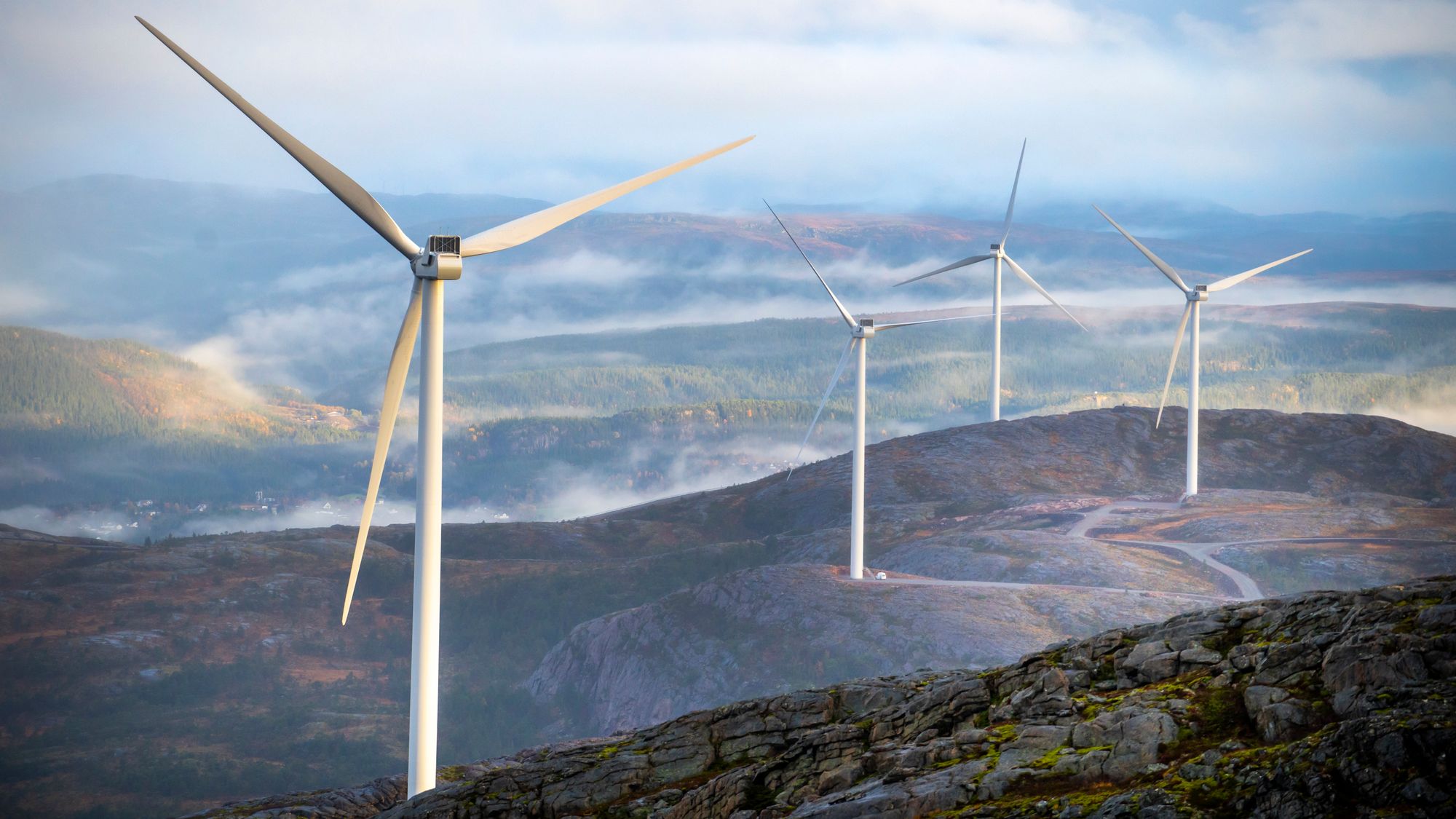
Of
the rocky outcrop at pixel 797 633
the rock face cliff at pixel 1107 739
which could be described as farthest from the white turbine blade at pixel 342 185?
the rocky outcrop at pixel 797 633

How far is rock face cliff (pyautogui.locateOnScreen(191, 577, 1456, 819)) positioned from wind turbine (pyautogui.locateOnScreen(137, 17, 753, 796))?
4308mm

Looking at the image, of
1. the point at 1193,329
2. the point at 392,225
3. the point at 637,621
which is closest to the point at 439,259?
the point at 392,225

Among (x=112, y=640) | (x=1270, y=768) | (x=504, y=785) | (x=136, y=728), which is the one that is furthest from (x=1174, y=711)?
(x=112, y=640)

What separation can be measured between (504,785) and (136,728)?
130362 mm

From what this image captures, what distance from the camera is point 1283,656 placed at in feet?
144

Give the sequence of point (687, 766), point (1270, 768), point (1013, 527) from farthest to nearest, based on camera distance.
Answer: point (1013, 527) < point (687, 766) < point (1270, 768)

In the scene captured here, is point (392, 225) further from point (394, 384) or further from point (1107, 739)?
point (1107, 739)

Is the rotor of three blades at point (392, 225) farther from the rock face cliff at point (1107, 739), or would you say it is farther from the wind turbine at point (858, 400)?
the wind turbine at point (858, 400)

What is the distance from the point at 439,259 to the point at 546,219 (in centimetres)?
657

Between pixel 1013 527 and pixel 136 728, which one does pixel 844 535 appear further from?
pixel 136 728

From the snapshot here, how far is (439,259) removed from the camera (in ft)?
177

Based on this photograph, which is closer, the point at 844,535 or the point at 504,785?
the point at 504,785

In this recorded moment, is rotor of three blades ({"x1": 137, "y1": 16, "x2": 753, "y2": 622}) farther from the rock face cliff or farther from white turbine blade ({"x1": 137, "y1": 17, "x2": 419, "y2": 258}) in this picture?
the rock face cliff

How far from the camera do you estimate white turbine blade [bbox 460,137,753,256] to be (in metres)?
56.8
